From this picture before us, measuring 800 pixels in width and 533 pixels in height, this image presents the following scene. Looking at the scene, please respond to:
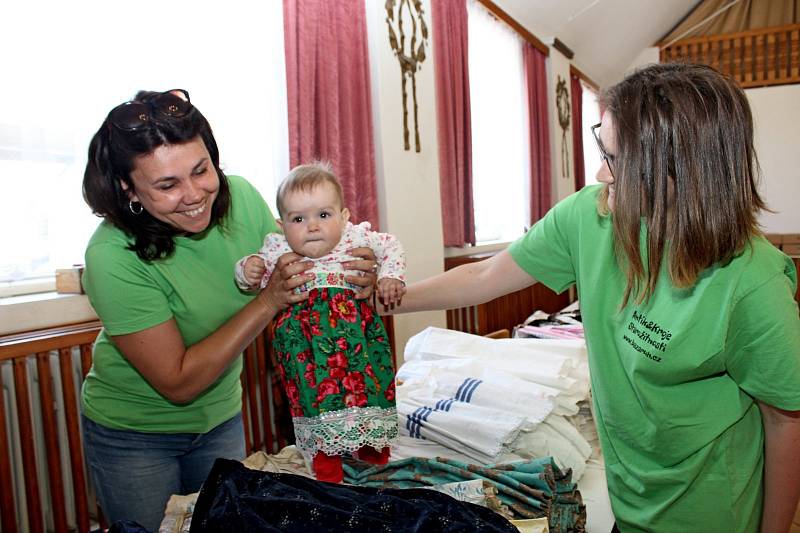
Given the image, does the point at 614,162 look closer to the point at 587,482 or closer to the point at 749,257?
the point at 749,257

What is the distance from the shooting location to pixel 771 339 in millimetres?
986

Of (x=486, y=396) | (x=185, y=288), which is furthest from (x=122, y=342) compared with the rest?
(x=486, y=396)

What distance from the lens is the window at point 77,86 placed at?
80.5 inches

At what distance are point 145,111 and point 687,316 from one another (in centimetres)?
109

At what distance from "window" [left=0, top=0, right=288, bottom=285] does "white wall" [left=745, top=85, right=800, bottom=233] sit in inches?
279

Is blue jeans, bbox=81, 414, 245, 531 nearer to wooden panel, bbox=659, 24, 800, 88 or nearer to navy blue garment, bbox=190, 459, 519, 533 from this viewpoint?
navy blue garment, bbox=190, 459, 519, 533

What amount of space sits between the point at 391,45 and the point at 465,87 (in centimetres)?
105

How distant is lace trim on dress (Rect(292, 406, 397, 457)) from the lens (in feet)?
4.17

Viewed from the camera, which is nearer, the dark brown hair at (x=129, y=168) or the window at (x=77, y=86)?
the dark brown hair at (x=129, y=168)

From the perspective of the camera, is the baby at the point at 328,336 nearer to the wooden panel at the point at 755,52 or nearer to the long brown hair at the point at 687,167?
the long brown hair at the point at 687,167

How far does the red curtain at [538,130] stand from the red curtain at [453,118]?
1.46 m

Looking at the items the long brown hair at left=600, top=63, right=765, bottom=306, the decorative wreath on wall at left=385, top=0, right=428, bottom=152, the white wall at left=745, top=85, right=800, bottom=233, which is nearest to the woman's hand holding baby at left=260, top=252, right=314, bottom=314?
the long brown hair at left=600, top=63, right=765, bottom=306

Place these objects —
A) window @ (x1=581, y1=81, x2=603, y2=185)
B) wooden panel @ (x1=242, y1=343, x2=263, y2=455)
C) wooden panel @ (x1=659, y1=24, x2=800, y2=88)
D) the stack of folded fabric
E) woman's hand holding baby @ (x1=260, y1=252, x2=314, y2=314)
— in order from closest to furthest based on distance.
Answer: woman's hand holding baby @ (x1=260, y1=252, x2=314, y2=314)
the stack of folded fabric
wooden panel @ (x1=242, y1=343, x2=263, y2=455)
window @ (x1=581, y1=81, x2=603, y2=185)
wooden panel @ (x1=659, y1=24, x2=800, y2=88)

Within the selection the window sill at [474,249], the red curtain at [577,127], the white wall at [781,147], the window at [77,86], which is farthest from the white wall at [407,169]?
the white wall at [781,147]
